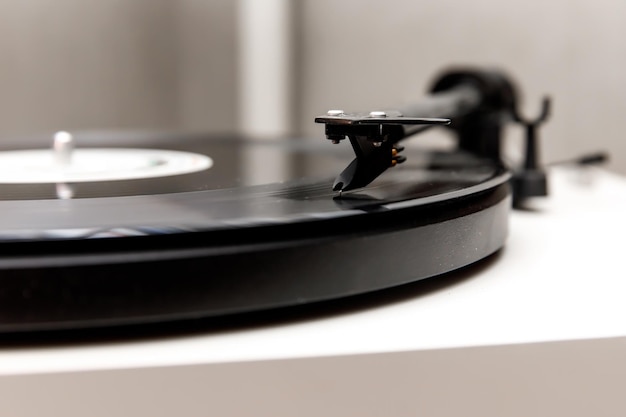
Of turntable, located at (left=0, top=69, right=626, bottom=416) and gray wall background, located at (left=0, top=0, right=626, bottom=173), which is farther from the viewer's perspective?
gray wall background, located at (left=0, top=0, right=626, bottom=173)

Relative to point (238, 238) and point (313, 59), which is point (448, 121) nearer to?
point (238, 238)

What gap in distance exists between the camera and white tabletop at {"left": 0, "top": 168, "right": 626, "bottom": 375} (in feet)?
1.00

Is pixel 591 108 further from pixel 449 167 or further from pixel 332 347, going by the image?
pixel 332 347

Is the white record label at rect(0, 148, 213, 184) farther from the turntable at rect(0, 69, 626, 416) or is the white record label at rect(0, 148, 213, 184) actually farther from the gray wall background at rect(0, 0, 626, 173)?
the gray wall background at rect(0, 0, 626, 173)

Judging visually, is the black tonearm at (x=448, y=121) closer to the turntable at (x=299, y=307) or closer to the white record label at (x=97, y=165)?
the turntable at (x=299, y=307)

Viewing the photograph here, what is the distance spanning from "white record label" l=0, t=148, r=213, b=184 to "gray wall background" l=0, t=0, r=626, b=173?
70cm

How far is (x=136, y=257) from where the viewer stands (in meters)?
0.30

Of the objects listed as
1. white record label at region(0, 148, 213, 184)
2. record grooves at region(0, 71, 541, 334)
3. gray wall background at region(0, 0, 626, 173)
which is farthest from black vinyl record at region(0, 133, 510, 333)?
gray wall background at region(0, 0, 626, 173)

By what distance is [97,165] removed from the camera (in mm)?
715

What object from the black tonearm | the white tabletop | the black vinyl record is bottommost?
the white tabletop

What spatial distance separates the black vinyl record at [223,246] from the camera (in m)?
0.29

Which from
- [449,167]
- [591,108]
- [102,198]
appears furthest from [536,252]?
[591,108]

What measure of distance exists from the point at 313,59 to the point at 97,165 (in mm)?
892

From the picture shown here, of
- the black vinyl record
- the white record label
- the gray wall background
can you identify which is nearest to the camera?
the black vinyl record
